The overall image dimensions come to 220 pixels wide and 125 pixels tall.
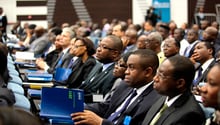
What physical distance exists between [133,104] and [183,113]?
2.24 ft

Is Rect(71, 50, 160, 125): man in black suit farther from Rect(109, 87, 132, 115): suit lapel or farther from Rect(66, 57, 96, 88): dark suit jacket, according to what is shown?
Rect(66, 57, 96, 88): dark suit jacket

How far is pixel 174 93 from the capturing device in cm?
273

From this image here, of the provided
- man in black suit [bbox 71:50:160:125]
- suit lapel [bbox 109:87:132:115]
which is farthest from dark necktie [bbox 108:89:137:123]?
suit lapel [bbox 109:87:132:115]

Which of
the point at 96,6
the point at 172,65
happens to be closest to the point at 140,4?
the point at 96,6

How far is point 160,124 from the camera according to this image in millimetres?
A: 2627

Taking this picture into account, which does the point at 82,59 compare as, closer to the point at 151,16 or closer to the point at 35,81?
the point at 35,81

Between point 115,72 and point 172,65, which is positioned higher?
point 172,65

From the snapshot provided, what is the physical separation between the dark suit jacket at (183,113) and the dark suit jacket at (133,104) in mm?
391

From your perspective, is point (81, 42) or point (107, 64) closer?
point (107, 64)

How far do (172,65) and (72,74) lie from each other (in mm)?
2746

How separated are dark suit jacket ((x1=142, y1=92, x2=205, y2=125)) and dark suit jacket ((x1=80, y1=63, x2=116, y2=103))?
1700 mm

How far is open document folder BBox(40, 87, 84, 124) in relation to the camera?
297cm

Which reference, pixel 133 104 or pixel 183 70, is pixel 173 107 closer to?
pixel 183 70

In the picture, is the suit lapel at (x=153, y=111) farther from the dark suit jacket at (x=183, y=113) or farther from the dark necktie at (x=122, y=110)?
the dark necktie at (x=122, y=110)
